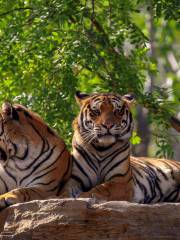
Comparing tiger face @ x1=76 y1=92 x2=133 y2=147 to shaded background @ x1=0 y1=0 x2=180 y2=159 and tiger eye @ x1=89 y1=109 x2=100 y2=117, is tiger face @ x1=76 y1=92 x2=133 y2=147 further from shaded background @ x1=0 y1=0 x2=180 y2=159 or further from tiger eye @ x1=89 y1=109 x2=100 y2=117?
shaded background @ x1=0 y1=0 x2=180 y2=159

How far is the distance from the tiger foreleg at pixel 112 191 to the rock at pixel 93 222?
837 millimetres

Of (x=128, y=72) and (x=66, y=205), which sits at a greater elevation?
(x=128, y=72)

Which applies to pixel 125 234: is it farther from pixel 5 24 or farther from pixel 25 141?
pixel 5 24

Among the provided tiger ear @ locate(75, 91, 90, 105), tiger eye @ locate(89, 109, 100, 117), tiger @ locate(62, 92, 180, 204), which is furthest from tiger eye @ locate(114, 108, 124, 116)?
tiger ear @ locate(75, 91, 90, 105)

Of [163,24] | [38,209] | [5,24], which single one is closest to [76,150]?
[38,209]

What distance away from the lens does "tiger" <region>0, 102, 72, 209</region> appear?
805cm

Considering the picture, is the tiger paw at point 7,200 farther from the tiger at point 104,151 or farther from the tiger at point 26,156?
the tiger at point 104,151

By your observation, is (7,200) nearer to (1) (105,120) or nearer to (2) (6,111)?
(2) (6,111)

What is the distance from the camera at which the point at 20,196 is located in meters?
7.61

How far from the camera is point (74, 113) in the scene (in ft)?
34.0

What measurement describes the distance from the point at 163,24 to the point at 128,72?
14223 mm

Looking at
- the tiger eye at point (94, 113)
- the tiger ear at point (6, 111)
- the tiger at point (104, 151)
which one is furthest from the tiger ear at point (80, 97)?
the tiger ear at point (6, 111)

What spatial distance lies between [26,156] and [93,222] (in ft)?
4.30

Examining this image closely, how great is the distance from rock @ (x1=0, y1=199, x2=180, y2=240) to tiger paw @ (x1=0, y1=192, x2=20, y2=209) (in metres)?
0.35
